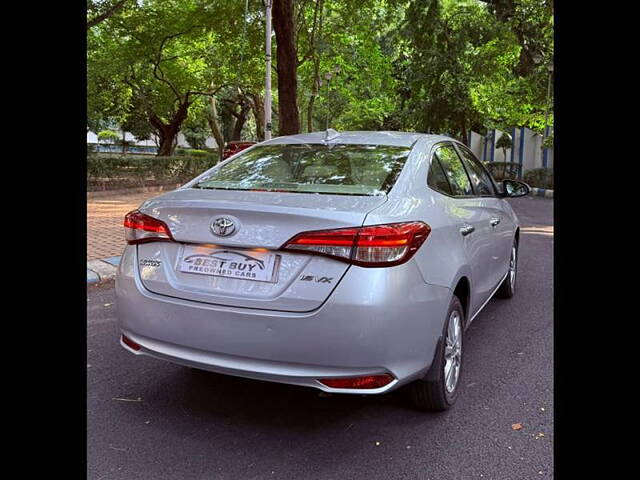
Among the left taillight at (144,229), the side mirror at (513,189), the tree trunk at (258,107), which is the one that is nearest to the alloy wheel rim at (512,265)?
the side mirror at (513,189)

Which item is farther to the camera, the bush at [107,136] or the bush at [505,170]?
the bush at [107,136]

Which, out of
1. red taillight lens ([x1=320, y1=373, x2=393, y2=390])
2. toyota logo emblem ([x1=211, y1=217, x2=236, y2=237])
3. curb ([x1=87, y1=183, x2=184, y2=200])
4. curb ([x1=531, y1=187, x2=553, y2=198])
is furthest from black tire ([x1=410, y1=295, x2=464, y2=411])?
curb ([x1=531, y1=187, x2=553, y2=198])

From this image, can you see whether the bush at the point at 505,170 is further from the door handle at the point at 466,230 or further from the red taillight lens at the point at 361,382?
the red taillight lens at the point at 361,382

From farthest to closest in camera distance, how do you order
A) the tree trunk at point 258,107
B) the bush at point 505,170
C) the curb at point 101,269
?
1. the bush at point 505,170
2. the tree trunk at point 258,107
3. the curb at point 101,269

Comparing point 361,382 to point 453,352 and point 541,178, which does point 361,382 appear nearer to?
point 453,352

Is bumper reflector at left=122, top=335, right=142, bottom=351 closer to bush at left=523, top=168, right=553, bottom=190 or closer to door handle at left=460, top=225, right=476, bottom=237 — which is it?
door handle at left=460, top=225, right=476, bottom=237

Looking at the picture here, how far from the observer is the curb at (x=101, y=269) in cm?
630

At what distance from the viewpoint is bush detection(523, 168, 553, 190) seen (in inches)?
910

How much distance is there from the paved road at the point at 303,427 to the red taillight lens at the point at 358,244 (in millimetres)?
968

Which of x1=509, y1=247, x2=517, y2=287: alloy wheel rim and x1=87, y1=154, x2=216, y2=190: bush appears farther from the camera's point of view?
x1=87, y1=154, x2=216, y2=190: bush

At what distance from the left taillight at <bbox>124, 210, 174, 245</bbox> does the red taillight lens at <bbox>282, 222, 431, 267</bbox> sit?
2.28ft

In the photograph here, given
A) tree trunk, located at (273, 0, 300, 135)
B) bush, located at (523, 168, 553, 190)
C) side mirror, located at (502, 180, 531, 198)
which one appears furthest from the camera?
bush, located at (523, 168, 553, 190)
